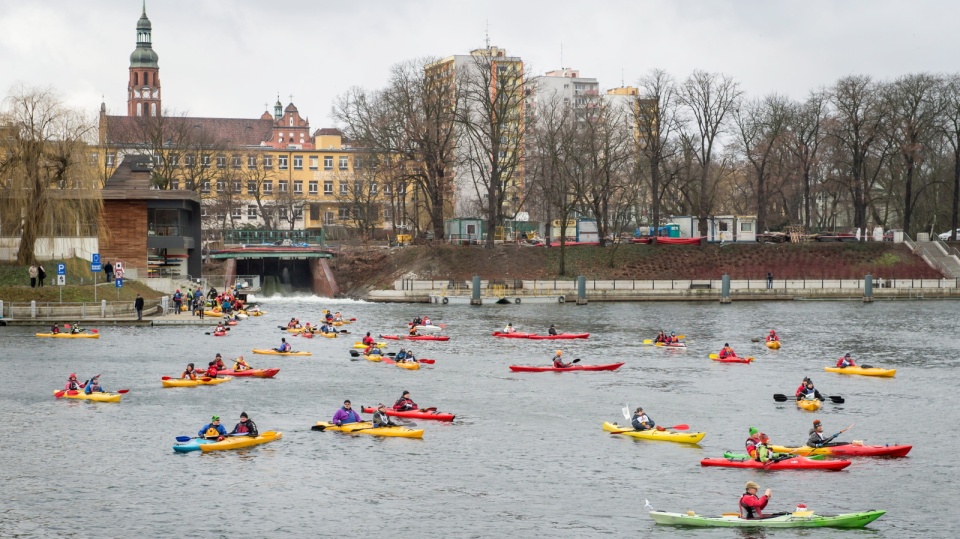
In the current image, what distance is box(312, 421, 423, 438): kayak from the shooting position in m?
43.6

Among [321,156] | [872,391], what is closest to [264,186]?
[321,156]

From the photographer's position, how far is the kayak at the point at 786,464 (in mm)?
38594

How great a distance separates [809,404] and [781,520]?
58.1 ft

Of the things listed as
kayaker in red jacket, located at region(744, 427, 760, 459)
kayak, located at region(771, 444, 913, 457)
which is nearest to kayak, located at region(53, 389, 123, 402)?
kayaker in red jacket, located at region(744, 427, 760, 459)

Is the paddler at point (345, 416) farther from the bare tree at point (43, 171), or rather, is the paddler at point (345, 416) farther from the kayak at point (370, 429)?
the bare tree at point (43, 171)

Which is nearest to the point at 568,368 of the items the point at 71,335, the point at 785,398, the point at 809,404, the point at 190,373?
the point at 785,398

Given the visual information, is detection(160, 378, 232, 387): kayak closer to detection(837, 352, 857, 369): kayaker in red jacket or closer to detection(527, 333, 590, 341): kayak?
detection(527, 333, 590, 341): kayak

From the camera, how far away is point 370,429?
44.1 m

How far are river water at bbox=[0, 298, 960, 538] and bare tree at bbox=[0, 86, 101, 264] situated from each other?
10.3 metres

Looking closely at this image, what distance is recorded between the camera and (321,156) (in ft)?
518

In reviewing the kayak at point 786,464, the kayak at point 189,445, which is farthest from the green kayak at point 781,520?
the kayak at point 189,445

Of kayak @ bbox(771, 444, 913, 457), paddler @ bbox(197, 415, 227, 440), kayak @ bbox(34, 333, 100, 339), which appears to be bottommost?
→ kayak @ bbox(771, 444, 913, 457)

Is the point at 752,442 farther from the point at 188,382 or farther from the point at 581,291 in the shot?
the point at 581,291

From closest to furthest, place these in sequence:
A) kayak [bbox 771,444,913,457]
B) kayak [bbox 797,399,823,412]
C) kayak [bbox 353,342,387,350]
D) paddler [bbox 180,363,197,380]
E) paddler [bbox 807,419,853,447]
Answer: kayak [bbox 771,444,913,457] → paddler [bbox 807,419,853,447] → kayak [bbox 797,399,823,412] → paddler [bbox 180,363,197,380] → kayak [bbox 353,342,387,350]
